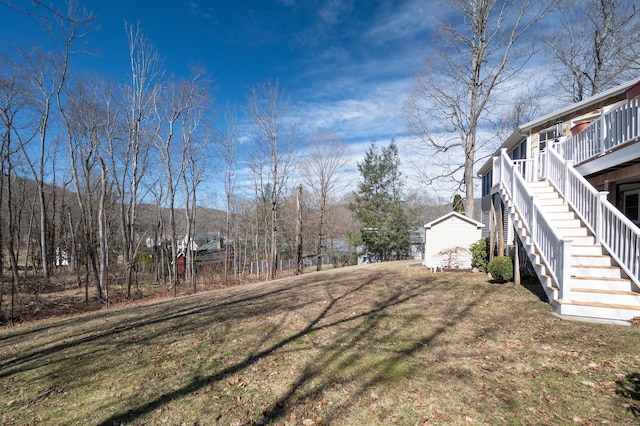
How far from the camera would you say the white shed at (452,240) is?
38.5ft

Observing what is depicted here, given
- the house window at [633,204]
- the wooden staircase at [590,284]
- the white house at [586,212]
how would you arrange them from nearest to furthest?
the wooden staircase at [590,284] < the white house at [586,212] < the house window at [633,204]

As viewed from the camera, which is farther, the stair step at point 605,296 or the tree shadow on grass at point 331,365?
the stair step at point 605,296

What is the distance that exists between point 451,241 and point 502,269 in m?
4.19

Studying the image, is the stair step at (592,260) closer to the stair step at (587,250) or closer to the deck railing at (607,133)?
the stair step at (587,250)

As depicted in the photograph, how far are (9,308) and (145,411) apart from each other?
12136 mm

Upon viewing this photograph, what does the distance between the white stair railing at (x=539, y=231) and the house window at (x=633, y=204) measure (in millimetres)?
3228

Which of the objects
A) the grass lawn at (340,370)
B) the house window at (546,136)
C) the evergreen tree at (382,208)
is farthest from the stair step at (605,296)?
the evergreen tree at (382,208)

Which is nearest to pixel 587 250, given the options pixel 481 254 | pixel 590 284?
pixel 590 284

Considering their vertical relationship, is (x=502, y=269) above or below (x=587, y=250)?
below

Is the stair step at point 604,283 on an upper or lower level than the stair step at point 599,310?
upper

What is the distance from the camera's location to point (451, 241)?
12070mm

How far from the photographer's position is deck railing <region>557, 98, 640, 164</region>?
233 inches

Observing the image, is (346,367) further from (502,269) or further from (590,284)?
(502,269)

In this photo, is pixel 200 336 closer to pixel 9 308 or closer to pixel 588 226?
pixel 588 226
